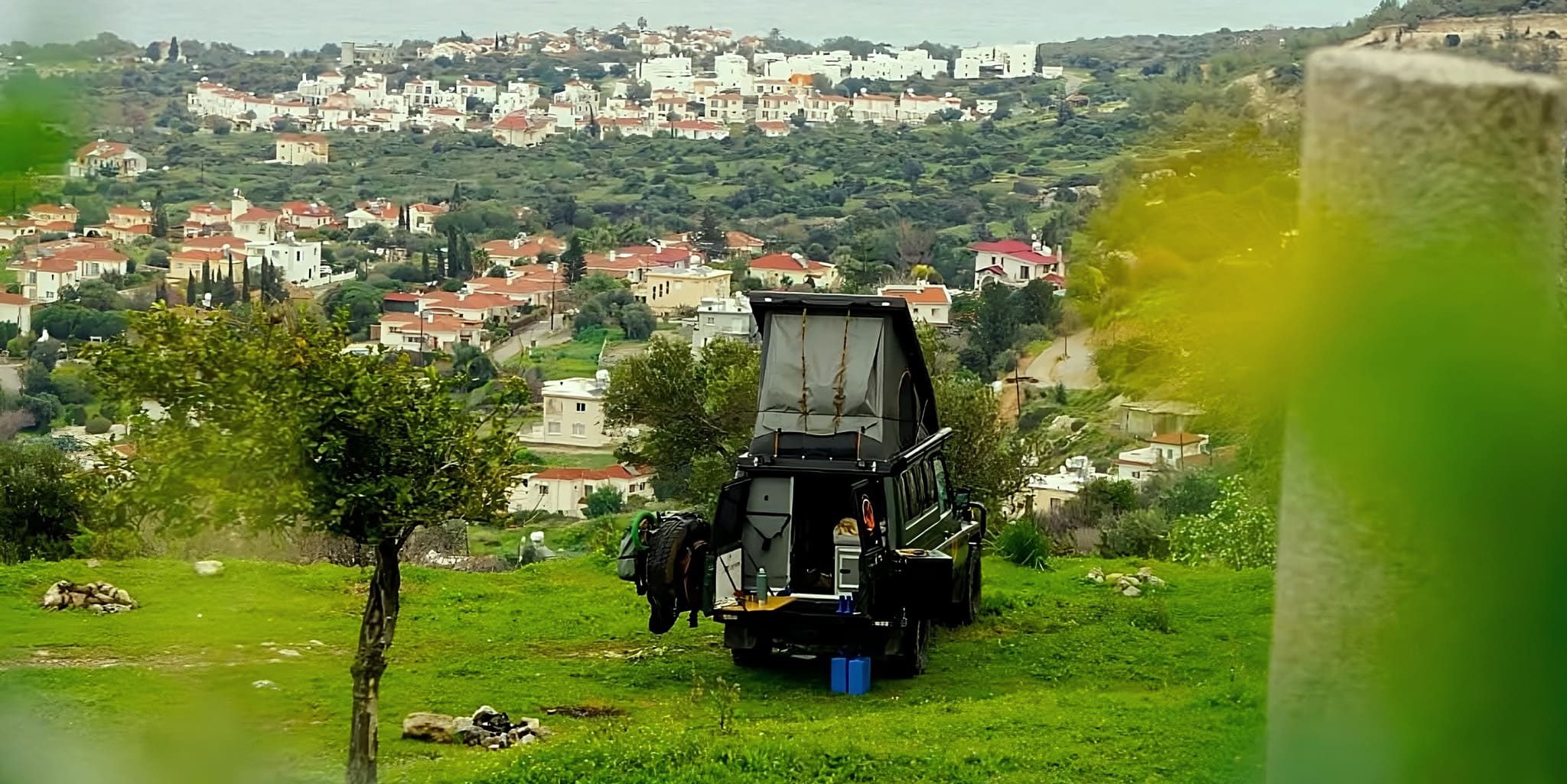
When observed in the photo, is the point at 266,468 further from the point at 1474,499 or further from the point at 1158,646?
the point at 1158,646

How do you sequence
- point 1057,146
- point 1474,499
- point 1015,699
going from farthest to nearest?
point 1057,146, point 1015,699, point 1474,499

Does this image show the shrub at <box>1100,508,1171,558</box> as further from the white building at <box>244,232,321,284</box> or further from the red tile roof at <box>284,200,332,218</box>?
the red tile roof at <box>284,200,332,218</box>

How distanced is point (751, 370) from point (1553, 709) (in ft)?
59.1

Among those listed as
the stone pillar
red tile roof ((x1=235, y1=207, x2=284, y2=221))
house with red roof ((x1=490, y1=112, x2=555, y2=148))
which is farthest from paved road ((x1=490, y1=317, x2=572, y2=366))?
the stone pillar

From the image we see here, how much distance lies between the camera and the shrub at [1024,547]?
18062mm

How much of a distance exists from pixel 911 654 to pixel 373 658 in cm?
477

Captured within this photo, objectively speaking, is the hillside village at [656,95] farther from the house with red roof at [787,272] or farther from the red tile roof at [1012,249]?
the red tile roof at [1012,249]

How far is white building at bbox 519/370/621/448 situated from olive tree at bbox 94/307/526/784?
1494 inches

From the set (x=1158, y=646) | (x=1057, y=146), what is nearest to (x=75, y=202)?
(x=1158, y=646)

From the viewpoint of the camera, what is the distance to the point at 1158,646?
13539 millimetres

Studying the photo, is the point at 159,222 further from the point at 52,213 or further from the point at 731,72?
the point at 731,72

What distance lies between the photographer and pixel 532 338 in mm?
66375

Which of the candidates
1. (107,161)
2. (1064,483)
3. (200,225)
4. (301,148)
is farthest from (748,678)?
(301,148)

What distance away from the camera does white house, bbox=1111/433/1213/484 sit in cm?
2038
